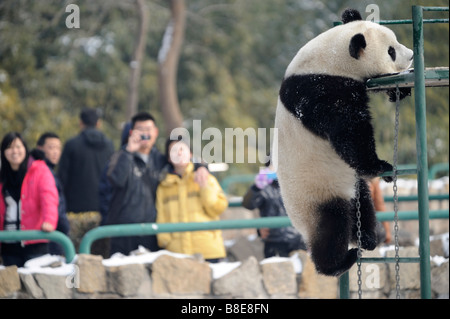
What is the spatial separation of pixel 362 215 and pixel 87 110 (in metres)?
3.69

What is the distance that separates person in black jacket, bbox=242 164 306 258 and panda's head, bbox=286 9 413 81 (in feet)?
8.25

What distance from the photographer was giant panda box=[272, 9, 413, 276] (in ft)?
11.1

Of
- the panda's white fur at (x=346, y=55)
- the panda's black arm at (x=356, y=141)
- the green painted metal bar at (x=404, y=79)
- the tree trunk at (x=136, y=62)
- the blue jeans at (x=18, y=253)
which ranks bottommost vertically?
the blue jeans at (x=18, y=253)

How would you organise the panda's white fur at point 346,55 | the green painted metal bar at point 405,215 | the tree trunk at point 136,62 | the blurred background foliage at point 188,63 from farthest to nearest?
the blurred background foliage at point 188,63, the tree trunk at point 136,62, the green painted metal bar at point 405,215, the panda's white fur at point 346,55

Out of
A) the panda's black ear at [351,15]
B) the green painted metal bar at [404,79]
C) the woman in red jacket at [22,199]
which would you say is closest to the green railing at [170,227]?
the woman in red jacket at [22,199]

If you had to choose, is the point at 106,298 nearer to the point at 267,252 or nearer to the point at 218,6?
the point at 267,252

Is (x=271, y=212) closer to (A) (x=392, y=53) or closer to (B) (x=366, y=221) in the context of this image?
(B) (x=366, y=221)

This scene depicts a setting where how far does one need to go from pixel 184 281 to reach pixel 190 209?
2.06ft

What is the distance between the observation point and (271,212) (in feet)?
19.9

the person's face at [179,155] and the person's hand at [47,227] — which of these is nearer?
the person's hand at [47,227]

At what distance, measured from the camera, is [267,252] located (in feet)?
19.6

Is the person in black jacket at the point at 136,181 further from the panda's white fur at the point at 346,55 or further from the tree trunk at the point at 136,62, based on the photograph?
the tree trunk at the point at 136,62

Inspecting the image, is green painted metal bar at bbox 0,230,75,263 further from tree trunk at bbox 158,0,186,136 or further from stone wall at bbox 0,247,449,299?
tree trunk at bbox 158,0,186,136

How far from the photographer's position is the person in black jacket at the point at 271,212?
5.90m
